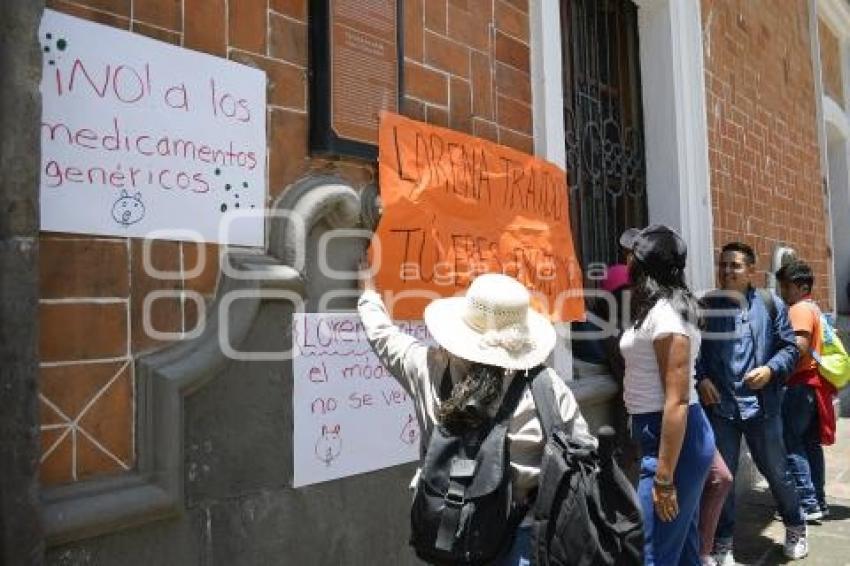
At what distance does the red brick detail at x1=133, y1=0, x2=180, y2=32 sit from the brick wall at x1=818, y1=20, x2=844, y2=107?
30.9 feet

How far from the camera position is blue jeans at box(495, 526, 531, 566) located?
204cm

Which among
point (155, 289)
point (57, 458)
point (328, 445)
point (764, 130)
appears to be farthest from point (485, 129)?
point (764, 130)

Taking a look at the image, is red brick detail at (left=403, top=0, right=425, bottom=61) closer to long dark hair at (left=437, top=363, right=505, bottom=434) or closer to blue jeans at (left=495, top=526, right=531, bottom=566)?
long dark hair at (left=437, top=363, right=505, bottom=434)

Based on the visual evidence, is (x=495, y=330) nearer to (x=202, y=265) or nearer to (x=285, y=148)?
(x=202, y=265)

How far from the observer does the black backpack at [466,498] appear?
75.3 inches

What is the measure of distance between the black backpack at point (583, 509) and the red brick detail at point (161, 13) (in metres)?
1.57

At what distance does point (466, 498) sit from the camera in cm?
191

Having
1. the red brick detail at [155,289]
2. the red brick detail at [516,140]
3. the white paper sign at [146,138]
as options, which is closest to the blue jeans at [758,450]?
the red brick detail at [516,140]

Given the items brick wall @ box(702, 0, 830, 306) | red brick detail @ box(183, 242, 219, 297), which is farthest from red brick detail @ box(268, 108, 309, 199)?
brick wall @ box(702, 0, 830, 306)

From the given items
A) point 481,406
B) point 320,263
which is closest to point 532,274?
point 320,263

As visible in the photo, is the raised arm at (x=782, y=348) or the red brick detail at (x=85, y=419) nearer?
the red brick detail at (x=85, y=419)

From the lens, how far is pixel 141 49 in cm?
219

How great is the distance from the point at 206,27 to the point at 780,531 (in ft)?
14.6

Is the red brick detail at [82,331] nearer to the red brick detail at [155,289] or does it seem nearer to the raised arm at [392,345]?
the red brick detail at [155,289]
